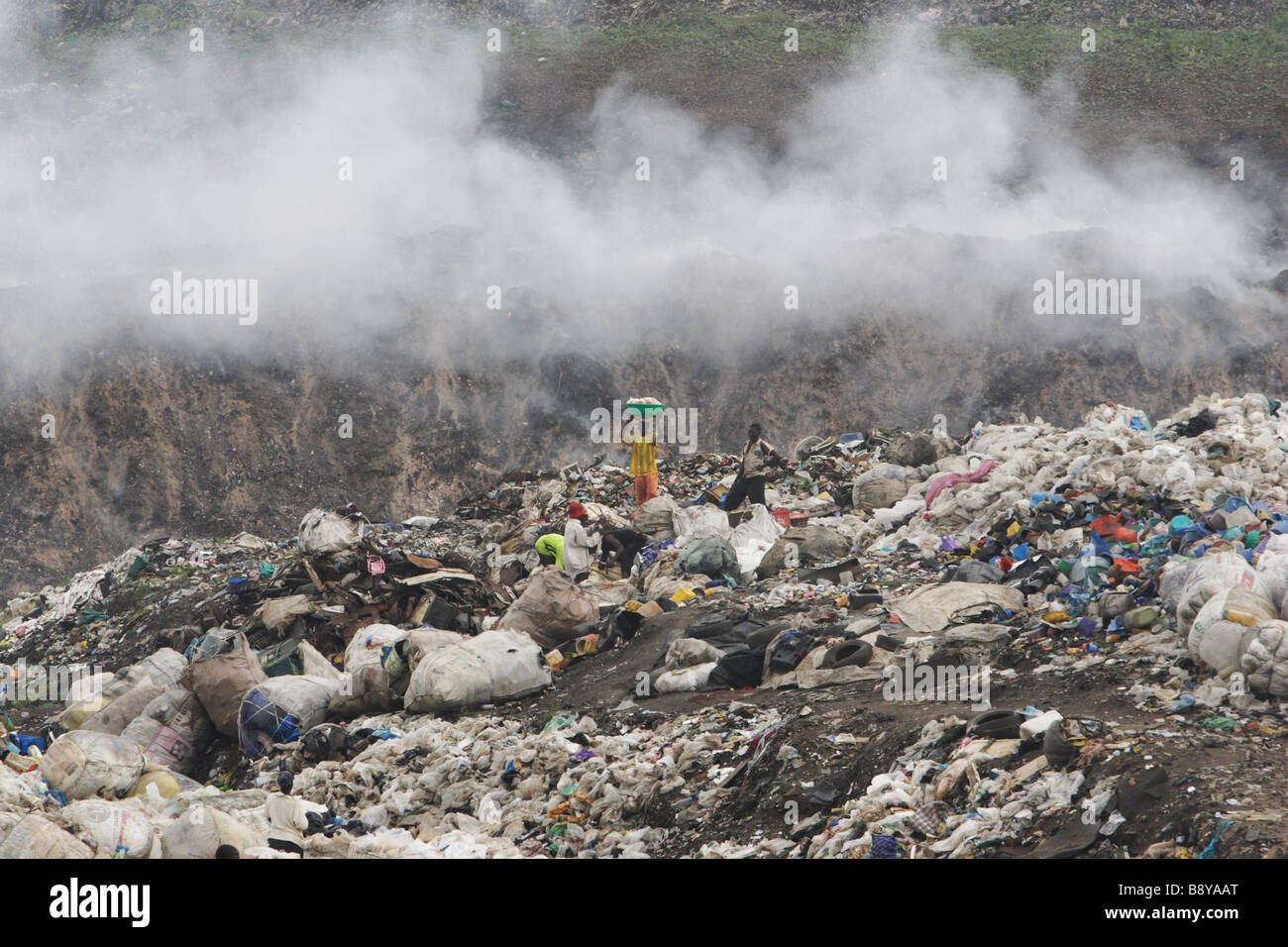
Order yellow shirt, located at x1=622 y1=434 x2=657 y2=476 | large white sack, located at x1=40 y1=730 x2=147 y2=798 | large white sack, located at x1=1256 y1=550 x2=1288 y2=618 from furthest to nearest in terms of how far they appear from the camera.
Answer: yellow shirt, located at x1=622 y1=434 x2=657 y2=476 → large white sack, located at x1=40 y1=730 x2=147 y2=798 → large white sack, located at x1=1256 y1=550 x2=1288 y2=618

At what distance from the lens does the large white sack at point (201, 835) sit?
4266 millimetres

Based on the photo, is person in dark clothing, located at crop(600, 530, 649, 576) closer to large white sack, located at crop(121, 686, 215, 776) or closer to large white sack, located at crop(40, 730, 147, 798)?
large white sack, located at crop(121, 686, 215, 776)

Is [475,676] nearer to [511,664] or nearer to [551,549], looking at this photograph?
[511,664]

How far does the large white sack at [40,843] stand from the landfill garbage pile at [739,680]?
1 cm

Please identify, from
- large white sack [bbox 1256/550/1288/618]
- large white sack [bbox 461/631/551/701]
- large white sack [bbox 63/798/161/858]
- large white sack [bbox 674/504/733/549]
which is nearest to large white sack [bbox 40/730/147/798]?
large white sack [bbox 63/798/161/858]

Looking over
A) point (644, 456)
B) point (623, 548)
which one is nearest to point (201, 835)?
point (623, 548)

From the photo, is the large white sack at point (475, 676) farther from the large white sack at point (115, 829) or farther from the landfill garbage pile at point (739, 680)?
the large white sack at point (115, 829)

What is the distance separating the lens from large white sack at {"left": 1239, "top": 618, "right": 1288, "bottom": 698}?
408 cm

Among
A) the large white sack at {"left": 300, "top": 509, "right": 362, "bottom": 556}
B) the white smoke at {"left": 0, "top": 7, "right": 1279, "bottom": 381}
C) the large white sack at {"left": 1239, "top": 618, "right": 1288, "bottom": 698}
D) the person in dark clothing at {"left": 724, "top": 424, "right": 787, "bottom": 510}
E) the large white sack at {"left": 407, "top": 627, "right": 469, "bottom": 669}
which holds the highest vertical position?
the white smoke at {"left": 0, "top": 7, "right": 1279, "bottom": 381}

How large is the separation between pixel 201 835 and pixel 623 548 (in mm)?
4956

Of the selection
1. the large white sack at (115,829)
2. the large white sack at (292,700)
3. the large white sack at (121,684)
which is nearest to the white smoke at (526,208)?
the large white sack at (121,684)

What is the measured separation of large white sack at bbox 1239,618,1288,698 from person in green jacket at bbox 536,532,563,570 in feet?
18.1

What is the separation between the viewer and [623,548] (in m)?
8.95
